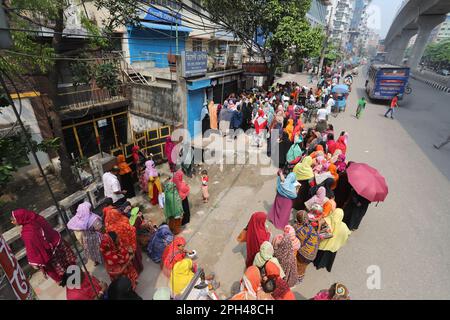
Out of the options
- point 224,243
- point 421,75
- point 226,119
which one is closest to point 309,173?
point 224,243

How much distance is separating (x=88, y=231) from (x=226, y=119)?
7809mm

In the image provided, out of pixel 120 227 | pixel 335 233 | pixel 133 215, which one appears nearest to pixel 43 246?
pixel 120 227

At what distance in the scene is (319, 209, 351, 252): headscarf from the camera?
388 cm

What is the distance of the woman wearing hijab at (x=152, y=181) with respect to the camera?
5.99 metres

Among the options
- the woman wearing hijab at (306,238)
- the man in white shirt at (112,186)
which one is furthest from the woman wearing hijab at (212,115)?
the woman wearing hijab at (306,238)

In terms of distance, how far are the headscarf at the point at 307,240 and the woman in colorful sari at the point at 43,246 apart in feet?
13.5

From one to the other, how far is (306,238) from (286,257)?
20.5 inches

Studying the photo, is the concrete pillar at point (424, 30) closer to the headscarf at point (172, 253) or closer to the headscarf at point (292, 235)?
the headscarf at point (292, 235)

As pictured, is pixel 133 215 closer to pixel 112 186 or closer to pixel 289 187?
pixel 112 186

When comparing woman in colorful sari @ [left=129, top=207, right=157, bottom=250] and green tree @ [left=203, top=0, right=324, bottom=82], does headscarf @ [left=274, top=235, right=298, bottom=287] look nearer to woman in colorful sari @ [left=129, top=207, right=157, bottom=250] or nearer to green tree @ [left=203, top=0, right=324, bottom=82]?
woman in colorful sari @ [left=129, top=207, right=157, bottom=250]

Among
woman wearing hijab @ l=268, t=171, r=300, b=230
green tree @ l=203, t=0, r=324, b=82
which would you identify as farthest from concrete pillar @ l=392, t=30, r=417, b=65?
woman wearing hijab @ l=268, t=171, r=300, b=230

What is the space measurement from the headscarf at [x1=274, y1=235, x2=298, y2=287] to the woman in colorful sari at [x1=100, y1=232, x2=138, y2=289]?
7.94ft
